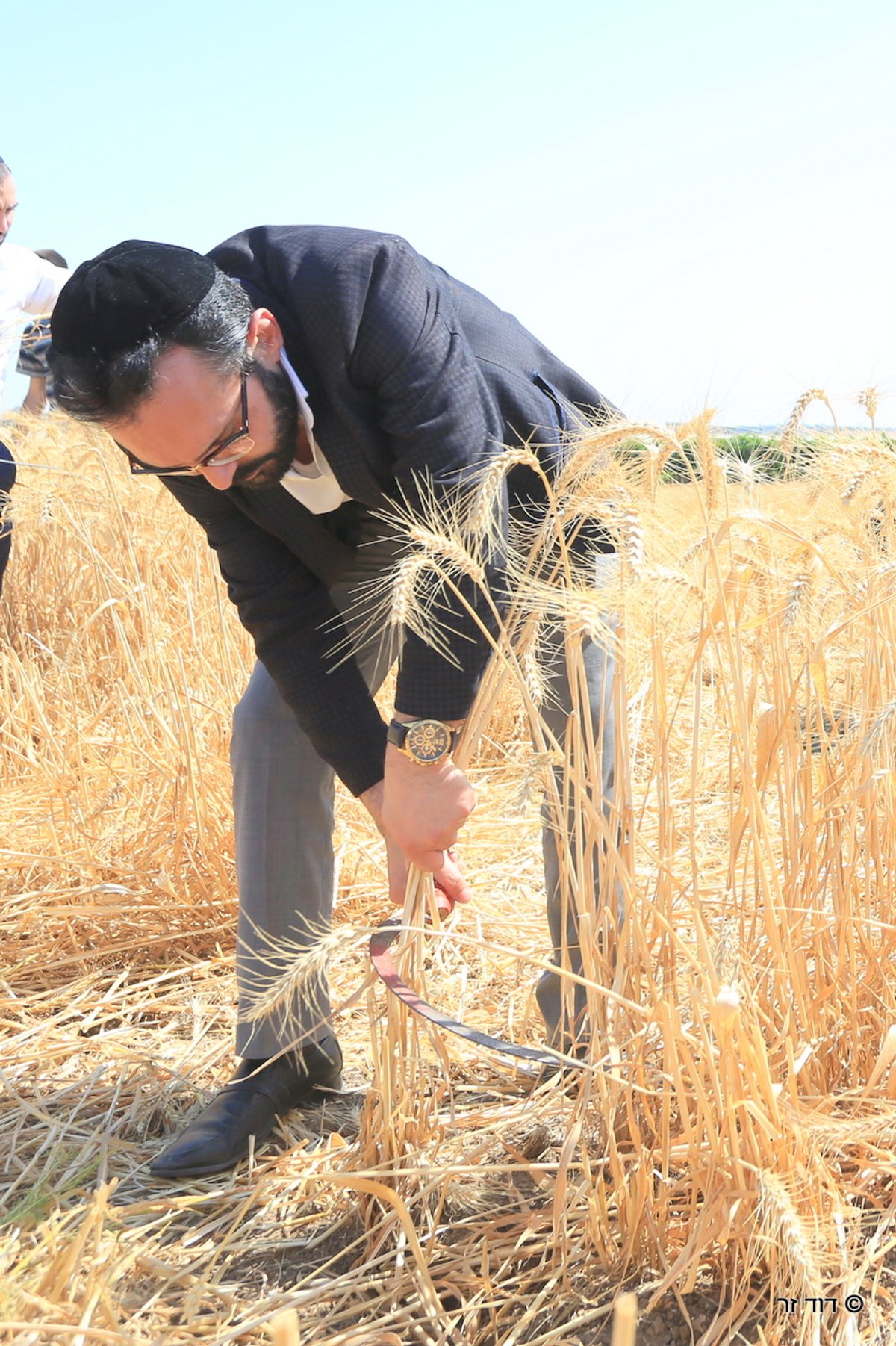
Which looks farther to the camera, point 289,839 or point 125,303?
point 289,839

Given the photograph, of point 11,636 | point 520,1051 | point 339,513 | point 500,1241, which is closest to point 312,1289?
point 500,1241

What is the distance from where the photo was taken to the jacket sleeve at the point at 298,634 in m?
1.59

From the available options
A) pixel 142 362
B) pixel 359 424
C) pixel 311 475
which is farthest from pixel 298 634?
pixel 142 362

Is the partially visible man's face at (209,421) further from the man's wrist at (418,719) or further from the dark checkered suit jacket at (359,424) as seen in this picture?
the man's wrist at (418,719)

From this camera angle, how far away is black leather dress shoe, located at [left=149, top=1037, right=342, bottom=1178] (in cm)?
157

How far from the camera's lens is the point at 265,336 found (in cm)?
142

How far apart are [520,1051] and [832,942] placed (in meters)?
0.42

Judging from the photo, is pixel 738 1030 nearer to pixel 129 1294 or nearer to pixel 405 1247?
pixel 405 1247

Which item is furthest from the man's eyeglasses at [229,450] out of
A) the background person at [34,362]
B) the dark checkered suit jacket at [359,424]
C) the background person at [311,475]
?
the background person at [34,362]

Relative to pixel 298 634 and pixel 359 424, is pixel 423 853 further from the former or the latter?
pixel 359 424

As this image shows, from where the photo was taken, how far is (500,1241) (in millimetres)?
1341

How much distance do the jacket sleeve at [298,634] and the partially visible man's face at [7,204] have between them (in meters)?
2.02

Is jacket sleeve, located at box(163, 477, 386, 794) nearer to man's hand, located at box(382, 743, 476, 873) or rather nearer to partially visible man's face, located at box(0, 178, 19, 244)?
man's hand, located at box(382, 743, 476, 873)

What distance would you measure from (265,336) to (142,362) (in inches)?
7.1
